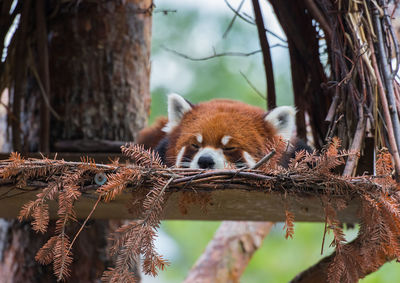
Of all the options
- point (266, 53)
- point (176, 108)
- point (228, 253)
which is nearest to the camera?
point (176, 108)

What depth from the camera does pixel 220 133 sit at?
240cm

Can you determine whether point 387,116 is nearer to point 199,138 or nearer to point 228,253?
point 199,138

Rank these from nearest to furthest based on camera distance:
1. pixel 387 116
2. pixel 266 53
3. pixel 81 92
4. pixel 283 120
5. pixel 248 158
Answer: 1. pixel 387 116
2. pixel 248 158
3. pixel 283 120
4. pixel 266 53
5. pixel 81 92

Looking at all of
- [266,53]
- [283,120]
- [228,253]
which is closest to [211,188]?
[283,120]

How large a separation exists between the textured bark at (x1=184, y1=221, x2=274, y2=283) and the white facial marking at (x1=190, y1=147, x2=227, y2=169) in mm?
1624

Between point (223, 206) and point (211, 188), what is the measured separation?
0.52m

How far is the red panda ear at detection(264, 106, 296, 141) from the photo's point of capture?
252cm

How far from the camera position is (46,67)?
3258 millimetres

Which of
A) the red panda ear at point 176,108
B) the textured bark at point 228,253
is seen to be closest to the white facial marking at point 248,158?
the red panda ear at point 176,108

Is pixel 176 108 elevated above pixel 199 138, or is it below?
above

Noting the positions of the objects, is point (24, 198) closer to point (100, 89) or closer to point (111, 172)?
point (111, 172)

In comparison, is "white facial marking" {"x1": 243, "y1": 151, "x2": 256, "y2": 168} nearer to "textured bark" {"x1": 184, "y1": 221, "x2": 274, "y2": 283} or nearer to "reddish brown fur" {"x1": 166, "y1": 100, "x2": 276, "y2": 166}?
"reddish brown fur" {"x1": 166, "y1": 100, "x2": 276, "y2": 166}

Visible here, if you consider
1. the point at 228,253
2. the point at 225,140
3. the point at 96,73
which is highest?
the point at 96,73

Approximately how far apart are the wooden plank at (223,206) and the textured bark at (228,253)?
1.21m
